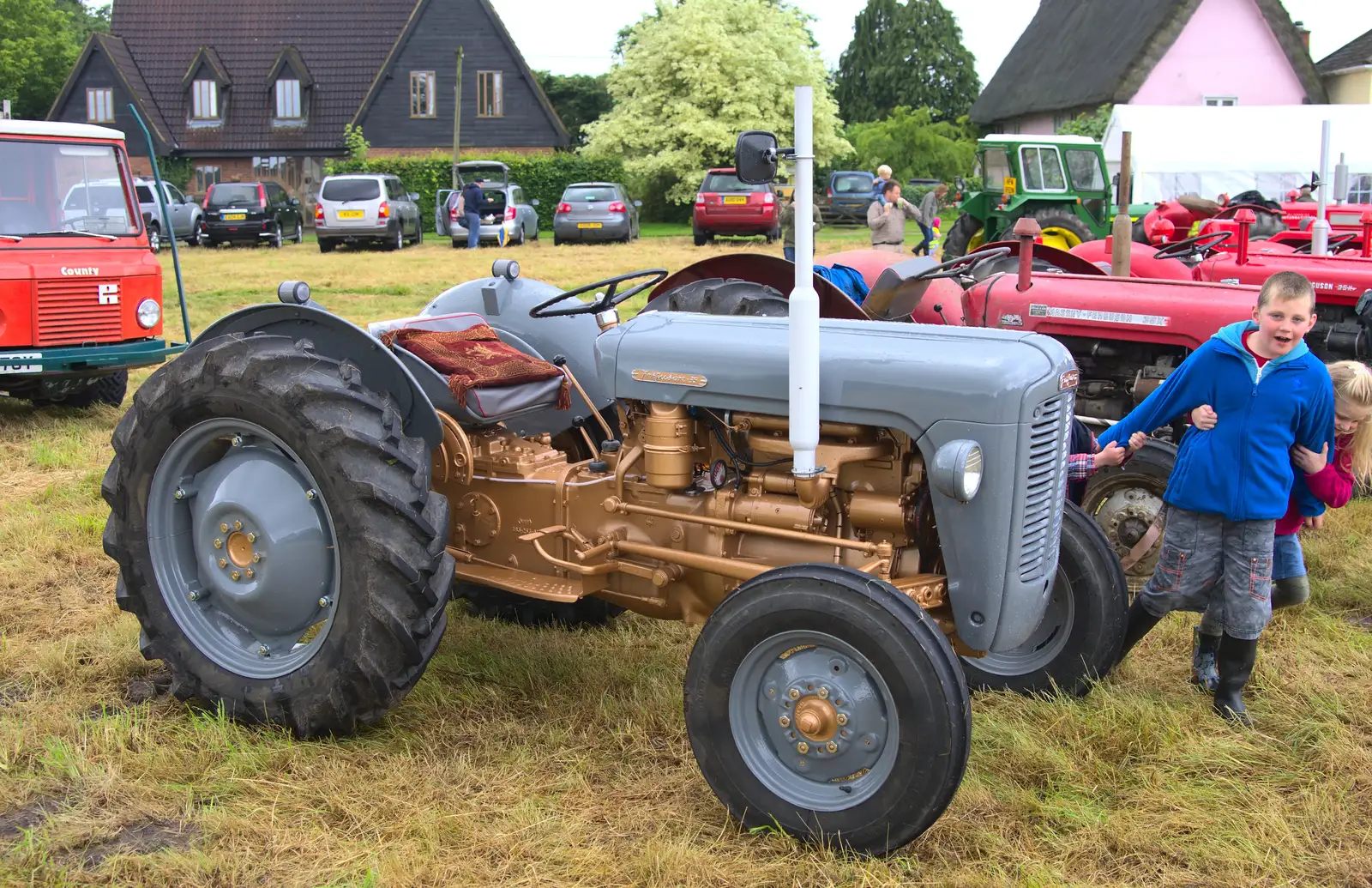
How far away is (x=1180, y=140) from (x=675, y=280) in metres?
19.3

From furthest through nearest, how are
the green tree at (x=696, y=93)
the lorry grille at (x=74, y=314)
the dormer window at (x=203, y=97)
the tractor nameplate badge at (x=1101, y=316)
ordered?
1. the dormer window at (x=203, y=97)
2. the green tree at (x=696, y=93)
3. the lorry grille at (x=74, y=314)
4. the tractor nameplate badge at (x=1101, y=316)

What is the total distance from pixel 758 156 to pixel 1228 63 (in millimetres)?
35563

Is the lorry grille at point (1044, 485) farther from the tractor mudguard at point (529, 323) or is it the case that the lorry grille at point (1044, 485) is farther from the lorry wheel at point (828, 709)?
the tractor mudguard at point (529, 323)

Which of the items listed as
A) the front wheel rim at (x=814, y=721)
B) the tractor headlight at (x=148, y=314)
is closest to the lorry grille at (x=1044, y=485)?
the front wheel rim at (x=814, y=721)

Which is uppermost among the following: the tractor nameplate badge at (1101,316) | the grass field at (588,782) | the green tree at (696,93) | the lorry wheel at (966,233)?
the green tree at (696,93)

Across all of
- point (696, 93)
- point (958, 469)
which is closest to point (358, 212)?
point (696, 93)

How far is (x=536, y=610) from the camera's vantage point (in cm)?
459

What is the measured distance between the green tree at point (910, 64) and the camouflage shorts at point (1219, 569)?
189 ft

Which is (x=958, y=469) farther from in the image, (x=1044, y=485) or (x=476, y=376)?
(x=476, y=376)

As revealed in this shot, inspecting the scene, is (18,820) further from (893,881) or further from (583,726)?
(893,881)

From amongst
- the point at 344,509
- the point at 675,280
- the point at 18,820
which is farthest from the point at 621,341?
the point at 18,820

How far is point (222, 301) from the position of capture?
47.5 ft

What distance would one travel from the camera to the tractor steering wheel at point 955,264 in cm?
512

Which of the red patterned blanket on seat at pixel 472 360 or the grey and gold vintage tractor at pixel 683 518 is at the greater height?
the red patterned blanket on seat at pixel 472 360
